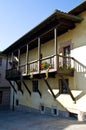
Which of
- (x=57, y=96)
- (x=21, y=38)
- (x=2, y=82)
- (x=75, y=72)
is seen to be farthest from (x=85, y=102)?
(x=2, y=82)

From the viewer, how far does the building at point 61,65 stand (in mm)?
12789

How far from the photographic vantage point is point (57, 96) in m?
15.2

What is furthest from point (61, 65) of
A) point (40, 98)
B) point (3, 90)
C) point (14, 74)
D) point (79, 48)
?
point (3, 90)

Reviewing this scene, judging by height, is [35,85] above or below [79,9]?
below

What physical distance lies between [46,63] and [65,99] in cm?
282

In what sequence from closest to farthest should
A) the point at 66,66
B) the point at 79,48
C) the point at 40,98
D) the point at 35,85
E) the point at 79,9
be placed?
1. the point at 79,9
2. the point at 79,48
3. the point at 66,66
4. the point at 40,98
5. the point at 35,85

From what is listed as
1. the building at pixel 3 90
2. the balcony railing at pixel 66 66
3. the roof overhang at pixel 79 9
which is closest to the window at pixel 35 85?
the balcony railing at pixel 66 66

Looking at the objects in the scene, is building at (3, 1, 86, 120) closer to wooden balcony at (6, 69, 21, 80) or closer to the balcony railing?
the balcony railing

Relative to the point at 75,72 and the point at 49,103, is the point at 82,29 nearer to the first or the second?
the point at 75,72

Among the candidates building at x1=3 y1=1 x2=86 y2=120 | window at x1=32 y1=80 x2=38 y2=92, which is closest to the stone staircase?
building at x1=3 y1=1 x2=86 y2=120

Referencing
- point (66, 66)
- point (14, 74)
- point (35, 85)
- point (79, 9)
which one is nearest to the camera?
point (79, 9)

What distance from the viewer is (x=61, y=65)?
13.8 m

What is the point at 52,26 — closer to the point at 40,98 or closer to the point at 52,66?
the point at 52,66

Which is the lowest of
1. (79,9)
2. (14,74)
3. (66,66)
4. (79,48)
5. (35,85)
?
(35,85)
